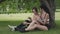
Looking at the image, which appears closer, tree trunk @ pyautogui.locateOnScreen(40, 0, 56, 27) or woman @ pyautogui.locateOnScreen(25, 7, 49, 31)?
woman @ pyautogui.locateOnScreen(25, 7, 49, 31)

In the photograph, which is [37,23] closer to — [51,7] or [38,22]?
[38,22]

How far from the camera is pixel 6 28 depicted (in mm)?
5109

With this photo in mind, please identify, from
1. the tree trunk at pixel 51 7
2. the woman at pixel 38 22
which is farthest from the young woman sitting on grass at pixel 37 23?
the tree trunk at pixel 51 7

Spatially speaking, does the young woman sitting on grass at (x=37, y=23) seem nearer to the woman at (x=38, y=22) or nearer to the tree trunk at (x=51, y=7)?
the woman at (x=38, y=22)

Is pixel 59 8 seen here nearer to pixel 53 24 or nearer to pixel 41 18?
pixel 53 24

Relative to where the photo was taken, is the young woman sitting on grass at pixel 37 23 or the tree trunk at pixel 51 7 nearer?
the young woman sitting on grass at pixel 37 23

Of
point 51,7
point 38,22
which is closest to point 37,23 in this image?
point 38,22

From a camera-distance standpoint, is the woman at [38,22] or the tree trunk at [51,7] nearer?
the woman at [38,22]

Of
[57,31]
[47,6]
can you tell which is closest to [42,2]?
[47,6]

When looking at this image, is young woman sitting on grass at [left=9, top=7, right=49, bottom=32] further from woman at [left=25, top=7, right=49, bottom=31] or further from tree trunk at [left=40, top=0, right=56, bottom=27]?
tree trunk at [left=40, top=0, right=56, bottom=27]

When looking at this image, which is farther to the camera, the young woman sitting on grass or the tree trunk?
the tree trunk

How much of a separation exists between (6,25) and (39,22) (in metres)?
1.07

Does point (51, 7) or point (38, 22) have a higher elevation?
point (51, 7)

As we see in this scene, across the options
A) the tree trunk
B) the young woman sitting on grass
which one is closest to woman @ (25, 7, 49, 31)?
the young woman sitting on grass
